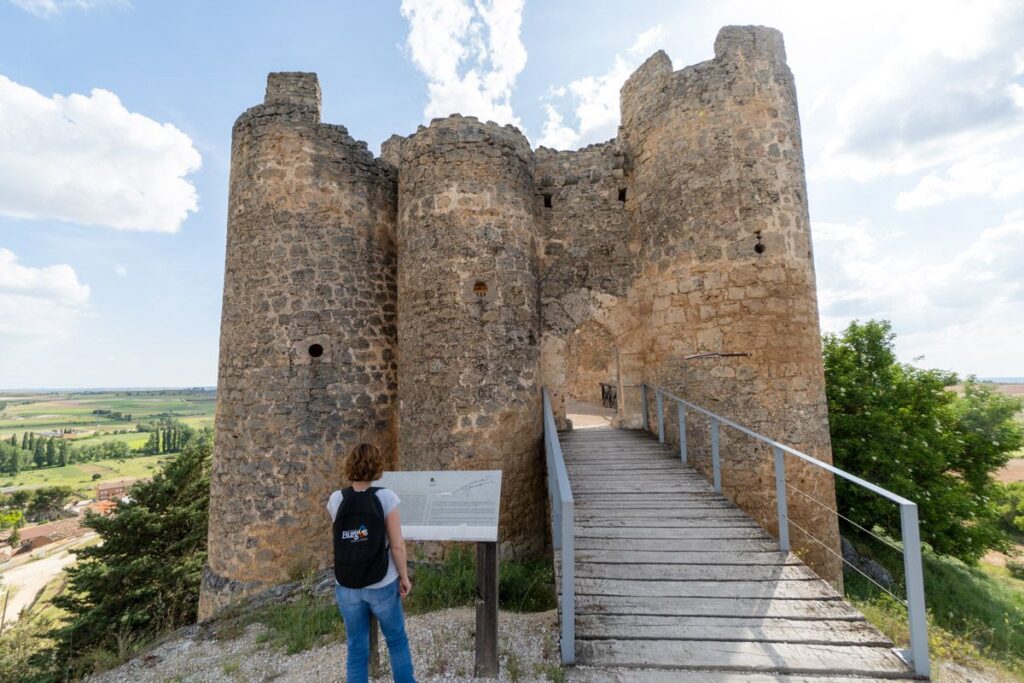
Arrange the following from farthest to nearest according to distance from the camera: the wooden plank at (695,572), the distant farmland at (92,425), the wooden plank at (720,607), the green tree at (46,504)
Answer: the distant farmland at (92,425)
the green tree at (46,504)
the wooden plank at (695,572)
the wooden plank at (720,607)

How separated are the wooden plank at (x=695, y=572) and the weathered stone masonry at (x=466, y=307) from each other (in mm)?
2441

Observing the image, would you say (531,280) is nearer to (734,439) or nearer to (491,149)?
(491,149)

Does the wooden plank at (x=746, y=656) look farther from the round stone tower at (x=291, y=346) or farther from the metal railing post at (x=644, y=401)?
the round stone tower at (x=291, y=346)

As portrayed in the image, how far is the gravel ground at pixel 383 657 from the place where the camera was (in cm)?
346

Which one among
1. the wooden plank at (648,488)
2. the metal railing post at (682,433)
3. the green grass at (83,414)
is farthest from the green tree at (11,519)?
the green grass at (83,414)

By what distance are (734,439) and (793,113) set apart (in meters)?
5.24

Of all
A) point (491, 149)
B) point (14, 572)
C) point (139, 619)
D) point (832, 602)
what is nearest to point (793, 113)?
point (491, 149)

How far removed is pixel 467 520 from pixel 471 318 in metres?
3.76

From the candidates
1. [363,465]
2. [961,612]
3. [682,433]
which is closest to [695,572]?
[682,433]

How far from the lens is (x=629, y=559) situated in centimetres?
439

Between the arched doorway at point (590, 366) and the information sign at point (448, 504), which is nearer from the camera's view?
the information sign at point (448, 504)

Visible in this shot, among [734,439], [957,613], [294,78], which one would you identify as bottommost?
[957,613]

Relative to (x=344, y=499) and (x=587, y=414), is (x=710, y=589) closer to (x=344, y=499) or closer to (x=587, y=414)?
(x=344, y=499)

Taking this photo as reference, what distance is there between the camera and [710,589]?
3.94 m
